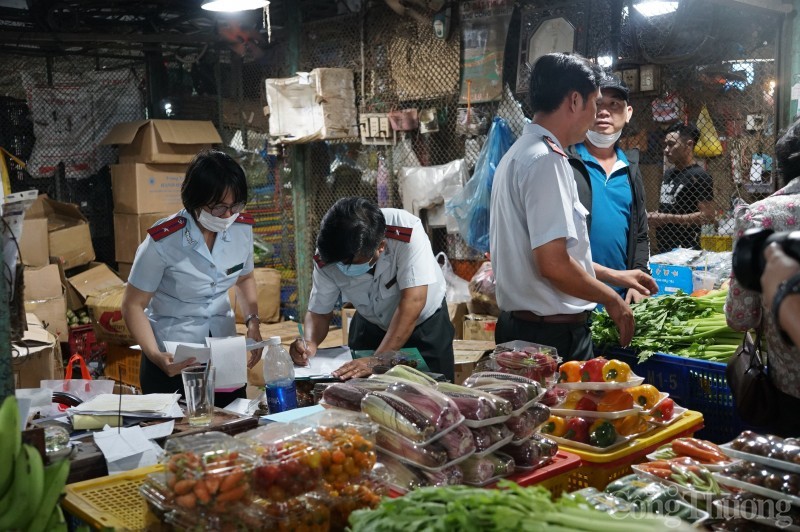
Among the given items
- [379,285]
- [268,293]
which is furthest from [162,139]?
[379,285]

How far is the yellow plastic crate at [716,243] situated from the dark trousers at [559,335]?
2306 millimetres

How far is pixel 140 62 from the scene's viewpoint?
8789 millimetres

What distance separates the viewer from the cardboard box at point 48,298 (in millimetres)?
6781

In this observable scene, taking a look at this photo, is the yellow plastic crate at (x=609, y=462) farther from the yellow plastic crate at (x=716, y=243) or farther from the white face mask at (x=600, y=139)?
the yellow plastic crate at (x=716, y=243)

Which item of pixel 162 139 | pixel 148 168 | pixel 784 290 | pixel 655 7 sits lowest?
pixel 784 290

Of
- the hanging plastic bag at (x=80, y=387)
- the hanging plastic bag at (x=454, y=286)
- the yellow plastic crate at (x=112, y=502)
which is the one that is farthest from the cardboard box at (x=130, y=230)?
the yellow plastic crate at (x=112, y=502)

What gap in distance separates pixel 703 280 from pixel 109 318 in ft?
16.3

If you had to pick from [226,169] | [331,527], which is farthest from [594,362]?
[226,169]

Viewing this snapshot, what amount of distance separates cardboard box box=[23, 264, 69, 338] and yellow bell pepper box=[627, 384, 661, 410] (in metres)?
5.66

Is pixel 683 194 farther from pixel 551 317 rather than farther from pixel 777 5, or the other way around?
pixel 551 317

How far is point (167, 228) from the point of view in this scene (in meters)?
3.59

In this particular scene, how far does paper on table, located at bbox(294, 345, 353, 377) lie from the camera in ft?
10.6

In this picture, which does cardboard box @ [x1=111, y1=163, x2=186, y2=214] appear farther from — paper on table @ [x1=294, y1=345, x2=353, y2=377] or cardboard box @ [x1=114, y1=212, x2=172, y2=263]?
paper on table @ [x1=294, y1=345, x2=353, y2=377]

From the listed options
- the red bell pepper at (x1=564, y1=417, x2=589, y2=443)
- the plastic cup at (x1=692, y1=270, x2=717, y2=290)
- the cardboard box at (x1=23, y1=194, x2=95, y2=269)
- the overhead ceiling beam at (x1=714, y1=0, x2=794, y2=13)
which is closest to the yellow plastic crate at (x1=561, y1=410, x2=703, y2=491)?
the red bell pepper at (x1=564, y1=417, x2=589, y2=443)
